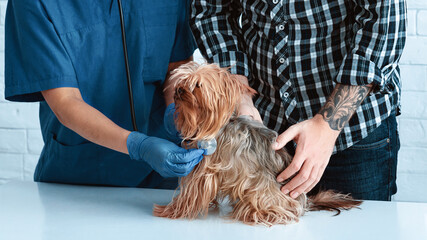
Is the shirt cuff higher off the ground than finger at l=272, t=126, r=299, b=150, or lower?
higher

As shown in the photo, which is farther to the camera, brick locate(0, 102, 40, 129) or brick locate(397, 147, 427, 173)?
brick locate(0, 102, 40, 129)

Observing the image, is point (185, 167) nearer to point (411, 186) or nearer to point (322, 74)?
point (322, 74)

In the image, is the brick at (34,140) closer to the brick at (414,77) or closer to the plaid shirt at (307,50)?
the plaid shirt at (307,50)

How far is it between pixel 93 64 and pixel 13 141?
121 cm

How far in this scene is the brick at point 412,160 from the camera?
1.88 metres

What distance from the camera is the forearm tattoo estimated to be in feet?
3.46

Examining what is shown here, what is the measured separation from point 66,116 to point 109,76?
0.57 ft

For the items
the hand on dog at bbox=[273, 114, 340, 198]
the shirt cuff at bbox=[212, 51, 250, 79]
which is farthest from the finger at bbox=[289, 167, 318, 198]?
the shirt cuff at bbox=[212, 51, 250, 79]

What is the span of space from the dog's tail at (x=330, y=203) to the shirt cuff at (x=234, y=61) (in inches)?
13.8

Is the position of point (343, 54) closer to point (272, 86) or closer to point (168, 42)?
point (272, 86)

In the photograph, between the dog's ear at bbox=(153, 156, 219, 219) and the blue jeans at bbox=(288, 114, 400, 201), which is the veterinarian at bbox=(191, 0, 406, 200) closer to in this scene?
the blue jeans at bbox=(288, 114, 400, 201)

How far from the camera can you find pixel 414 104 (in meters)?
1.83

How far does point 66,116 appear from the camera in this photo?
1.04 m

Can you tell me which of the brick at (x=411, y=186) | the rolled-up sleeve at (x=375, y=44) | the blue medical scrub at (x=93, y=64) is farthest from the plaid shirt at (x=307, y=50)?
the brick at (x=411, y=186)
